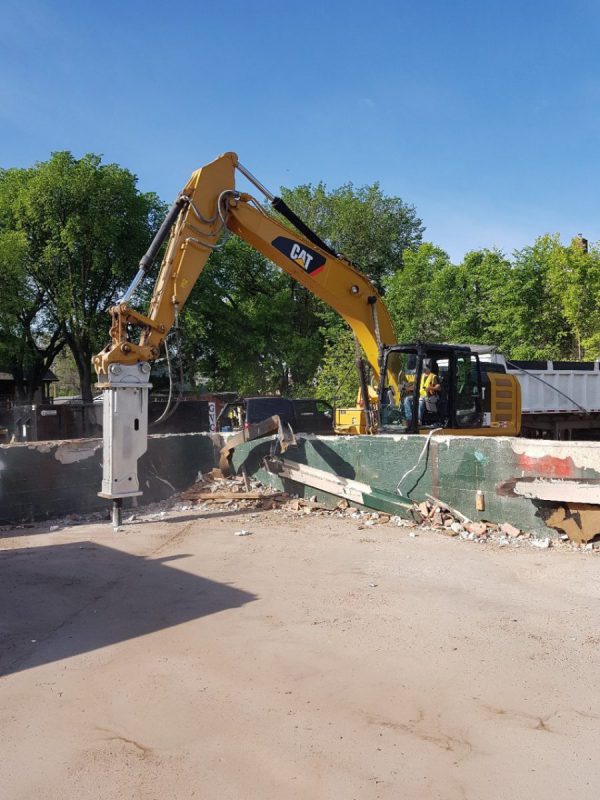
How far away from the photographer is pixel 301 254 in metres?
12.0

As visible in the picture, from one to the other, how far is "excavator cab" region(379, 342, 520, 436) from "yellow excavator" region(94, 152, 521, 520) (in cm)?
2

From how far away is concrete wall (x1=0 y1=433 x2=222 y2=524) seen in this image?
31.9 ft

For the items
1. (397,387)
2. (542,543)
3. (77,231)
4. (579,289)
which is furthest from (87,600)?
(77,231)

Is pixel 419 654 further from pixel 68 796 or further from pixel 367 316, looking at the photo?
pixel 367 316

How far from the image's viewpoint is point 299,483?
10508mm

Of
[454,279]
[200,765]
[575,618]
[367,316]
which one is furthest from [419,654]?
[454,279]

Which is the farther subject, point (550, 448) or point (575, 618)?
point (550, 448)

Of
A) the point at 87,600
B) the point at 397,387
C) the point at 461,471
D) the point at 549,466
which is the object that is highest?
the point at 397,387

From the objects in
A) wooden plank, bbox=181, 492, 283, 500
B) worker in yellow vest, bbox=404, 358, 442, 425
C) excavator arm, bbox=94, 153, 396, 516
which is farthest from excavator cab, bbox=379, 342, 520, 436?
wooden plank, bbox=181, 492, 283, 500

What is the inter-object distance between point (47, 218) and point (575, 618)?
29347 millimetres

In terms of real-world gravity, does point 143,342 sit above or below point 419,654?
above

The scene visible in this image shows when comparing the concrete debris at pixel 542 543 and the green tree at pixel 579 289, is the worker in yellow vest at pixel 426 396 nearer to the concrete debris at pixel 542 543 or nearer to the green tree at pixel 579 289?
the concrete debris at pixel 542 543

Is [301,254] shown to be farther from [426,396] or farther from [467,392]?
[467,392]

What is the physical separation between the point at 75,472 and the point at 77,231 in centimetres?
2162
